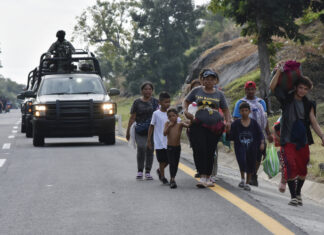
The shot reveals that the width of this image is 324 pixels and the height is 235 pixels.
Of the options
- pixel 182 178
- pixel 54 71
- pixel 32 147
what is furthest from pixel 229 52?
pixel 182 178

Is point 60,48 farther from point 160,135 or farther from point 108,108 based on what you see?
point 160,135

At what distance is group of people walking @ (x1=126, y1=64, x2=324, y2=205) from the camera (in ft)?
26.6

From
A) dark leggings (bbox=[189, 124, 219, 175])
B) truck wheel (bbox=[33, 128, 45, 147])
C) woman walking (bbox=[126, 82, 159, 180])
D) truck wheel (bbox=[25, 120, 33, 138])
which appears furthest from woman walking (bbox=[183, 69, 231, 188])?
truck wheel (bbox=[25, 120, 33, 138])

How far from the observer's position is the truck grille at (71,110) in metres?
17.3

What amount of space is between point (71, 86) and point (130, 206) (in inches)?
424

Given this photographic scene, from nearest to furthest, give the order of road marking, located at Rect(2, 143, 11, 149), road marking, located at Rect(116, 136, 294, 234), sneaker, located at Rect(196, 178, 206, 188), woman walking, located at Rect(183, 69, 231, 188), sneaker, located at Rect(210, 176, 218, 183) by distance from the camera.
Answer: road marking, located at Rect(116, 136, 294, 234), woman walking, located at Rect(183, 69, 231, 188), sneaker, located at Rect(196, 178, 206, 188), sneaker, located at Rect(210, 176, 218, 183), road marking, located at Rect(2, 143, 11, 149)

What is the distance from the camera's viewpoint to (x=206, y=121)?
9.14m

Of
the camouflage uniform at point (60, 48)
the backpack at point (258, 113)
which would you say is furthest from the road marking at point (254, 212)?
the camouflage uniform at point (60, 48)

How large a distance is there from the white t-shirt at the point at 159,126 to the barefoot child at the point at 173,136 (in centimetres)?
28

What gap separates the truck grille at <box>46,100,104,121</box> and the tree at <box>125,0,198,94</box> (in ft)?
159

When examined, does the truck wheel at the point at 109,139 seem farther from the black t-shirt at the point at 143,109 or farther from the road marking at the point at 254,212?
the road marking at the point at 254,212

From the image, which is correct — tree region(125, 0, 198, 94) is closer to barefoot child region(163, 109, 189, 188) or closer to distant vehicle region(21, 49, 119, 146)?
distant vehicle region(21, 49, 119, 146)

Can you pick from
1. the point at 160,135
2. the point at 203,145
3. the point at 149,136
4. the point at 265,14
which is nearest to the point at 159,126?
the point at 160,135

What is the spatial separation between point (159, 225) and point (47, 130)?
36.1 feet
